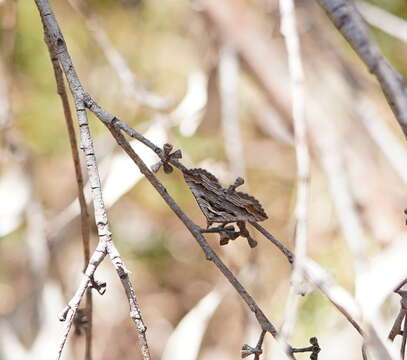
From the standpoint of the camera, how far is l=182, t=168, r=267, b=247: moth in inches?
16.9

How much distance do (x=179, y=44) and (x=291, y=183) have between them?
40cm

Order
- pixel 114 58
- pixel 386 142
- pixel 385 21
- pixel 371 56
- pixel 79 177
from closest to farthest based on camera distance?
pixel 371 56, pixel 79 177, pixel 114 58, pixel 386 142, pixel 385 21

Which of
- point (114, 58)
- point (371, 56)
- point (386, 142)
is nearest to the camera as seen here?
point (371, 56)

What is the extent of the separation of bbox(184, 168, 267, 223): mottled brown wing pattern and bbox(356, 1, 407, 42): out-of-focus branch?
78cm

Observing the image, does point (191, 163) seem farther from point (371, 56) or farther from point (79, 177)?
point (371, 56)

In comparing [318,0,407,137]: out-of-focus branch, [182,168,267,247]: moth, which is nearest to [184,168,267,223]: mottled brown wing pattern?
[182,168,267,247]: moth

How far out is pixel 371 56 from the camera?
1.19 ft

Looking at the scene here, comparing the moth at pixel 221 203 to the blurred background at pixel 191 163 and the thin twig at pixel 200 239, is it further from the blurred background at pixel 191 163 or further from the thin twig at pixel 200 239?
the blurred background at pixel 191 163

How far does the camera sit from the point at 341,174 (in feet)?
3.64

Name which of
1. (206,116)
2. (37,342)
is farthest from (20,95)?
(37,342)

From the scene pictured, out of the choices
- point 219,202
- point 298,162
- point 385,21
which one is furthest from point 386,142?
point 219,202

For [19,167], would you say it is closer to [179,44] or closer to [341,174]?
[179,44]

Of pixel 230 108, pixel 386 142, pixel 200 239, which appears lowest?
pixel 200 239

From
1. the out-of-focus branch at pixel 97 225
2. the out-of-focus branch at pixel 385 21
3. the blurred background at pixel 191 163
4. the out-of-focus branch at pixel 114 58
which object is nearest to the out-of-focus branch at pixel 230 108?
the blurred background at pixel 191 163
